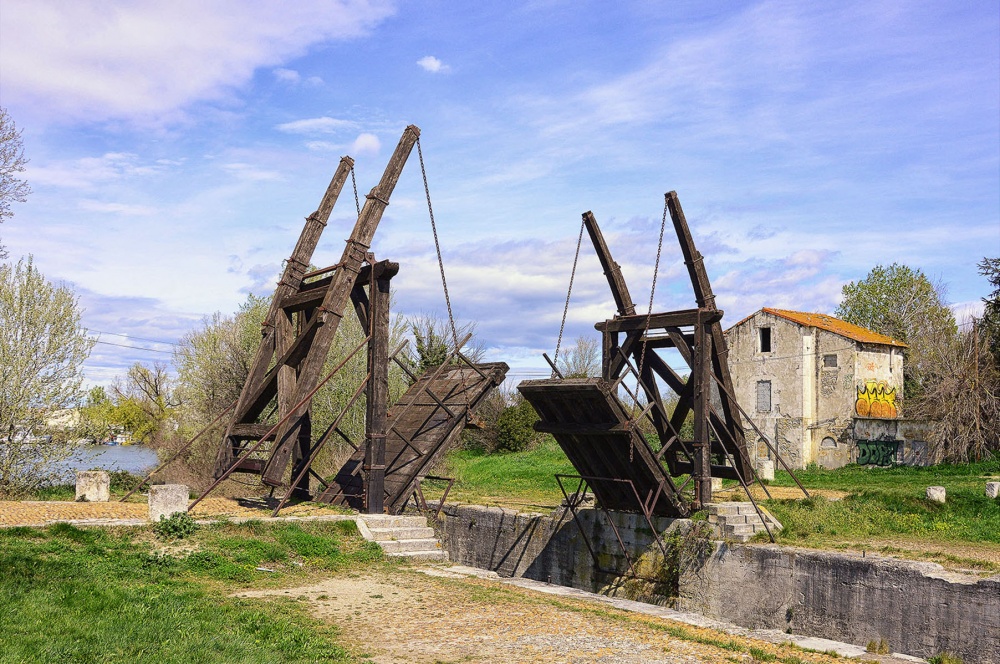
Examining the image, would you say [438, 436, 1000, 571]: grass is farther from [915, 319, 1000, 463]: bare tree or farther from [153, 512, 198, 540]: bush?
[153, 512, 198, 540]: bush

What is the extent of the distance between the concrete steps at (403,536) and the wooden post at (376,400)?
51cm

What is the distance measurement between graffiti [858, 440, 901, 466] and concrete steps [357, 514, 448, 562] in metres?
27.0

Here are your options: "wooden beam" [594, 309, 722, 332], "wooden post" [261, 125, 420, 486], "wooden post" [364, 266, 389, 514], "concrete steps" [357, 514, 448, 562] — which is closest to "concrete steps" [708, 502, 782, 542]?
"wooden beam" [594, 309, 722, 332]

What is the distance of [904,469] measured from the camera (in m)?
31.2

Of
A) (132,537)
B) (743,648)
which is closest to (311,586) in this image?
(132,537)

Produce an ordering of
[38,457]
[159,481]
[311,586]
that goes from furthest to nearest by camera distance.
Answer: [159,481] < [38,457] < [311,586]

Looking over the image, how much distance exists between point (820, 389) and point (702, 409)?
23762mm

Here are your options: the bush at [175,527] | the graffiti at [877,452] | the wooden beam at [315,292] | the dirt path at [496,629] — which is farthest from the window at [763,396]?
the bush at [175,527]

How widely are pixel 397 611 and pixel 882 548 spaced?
8.80 m

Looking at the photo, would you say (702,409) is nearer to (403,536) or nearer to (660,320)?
(660,320)

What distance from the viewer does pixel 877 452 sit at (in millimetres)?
35156

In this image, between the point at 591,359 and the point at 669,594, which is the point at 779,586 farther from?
the point at 591,359

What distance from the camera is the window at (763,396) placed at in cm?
3912

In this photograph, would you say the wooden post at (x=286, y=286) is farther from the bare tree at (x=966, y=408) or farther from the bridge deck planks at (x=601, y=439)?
the bare tree at (x=966, y=408)
